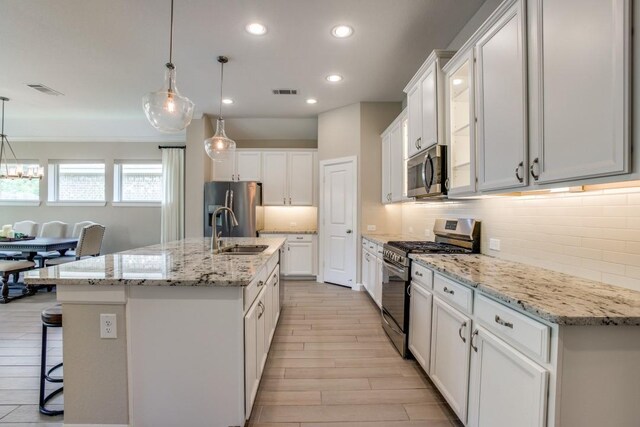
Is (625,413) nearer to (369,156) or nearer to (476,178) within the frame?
(476,178)

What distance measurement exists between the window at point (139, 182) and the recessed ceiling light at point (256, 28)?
14.2 feet

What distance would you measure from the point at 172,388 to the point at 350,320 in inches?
84.6

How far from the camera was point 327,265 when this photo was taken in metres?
5.03

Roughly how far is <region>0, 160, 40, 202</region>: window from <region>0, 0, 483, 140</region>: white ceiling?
1834 millimetres

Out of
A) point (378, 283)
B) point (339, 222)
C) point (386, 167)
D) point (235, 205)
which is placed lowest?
point (378, 283)

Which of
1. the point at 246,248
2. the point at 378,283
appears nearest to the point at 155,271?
the point at 246,248

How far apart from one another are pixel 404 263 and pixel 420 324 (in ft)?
1.54

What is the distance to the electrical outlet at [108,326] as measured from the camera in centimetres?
152

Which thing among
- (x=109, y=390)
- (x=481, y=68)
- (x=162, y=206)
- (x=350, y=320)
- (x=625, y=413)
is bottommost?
(x=350, y=320)

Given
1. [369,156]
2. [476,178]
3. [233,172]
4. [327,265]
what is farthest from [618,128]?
[233,172]

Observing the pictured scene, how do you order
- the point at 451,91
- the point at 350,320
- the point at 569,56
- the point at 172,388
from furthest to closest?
the point at 350,320 < the point at 451,91 < the point at 172,388 < the point at 569,56

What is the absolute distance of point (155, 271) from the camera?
1.65 metres

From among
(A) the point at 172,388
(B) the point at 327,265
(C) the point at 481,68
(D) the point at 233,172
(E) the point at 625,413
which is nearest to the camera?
(E) the point at 625,413

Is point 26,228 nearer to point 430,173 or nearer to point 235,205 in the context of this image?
point 235,205
